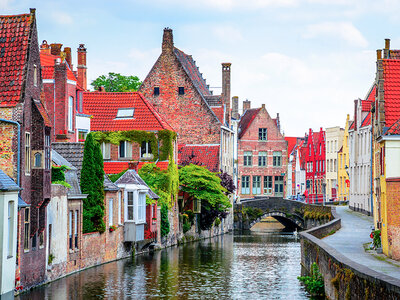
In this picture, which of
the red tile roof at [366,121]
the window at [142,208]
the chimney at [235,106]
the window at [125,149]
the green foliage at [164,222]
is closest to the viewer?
the window at [142,208]

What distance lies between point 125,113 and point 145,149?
11.0ft

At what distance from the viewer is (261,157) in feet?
305

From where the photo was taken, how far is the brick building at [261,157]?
3647 inches

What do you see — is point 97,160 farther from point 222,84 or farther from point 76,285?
point 222,84

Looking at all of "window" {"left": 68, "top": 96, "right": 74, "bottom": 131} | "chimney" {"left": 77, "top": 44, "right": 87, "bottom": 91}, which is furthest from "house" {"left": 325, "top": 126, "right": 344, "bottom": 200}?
"window" {"left": 68, "top": 96, "right": 74, "bottom": 131}

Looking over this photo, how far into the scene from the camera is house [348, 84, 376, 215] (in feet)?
186

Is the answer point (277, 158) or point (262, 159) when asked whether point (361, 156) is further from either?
point (262, 159)

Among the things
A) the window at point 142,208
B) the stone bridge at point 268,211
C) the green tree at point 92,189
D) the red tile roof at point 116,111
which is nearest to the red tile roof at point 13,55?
the green tree at point 92,189

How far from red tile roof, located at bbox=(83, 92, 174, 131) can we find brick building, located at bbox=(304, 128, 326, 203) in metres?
42.7

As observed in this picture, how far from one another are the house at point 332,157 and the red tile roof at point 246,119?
8903 millimetres

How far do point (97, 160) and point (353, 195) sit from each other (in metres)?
32.2

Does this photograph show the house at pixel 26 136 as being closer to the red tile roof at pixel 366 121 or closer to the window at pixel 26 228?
the window at pixel 26 228

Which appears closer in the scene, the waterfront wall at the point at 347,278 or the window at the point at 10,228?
the waterfront wall at the point at 347,278

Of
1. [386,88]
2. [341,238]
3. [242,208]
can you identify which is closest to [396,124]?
[386,88]
